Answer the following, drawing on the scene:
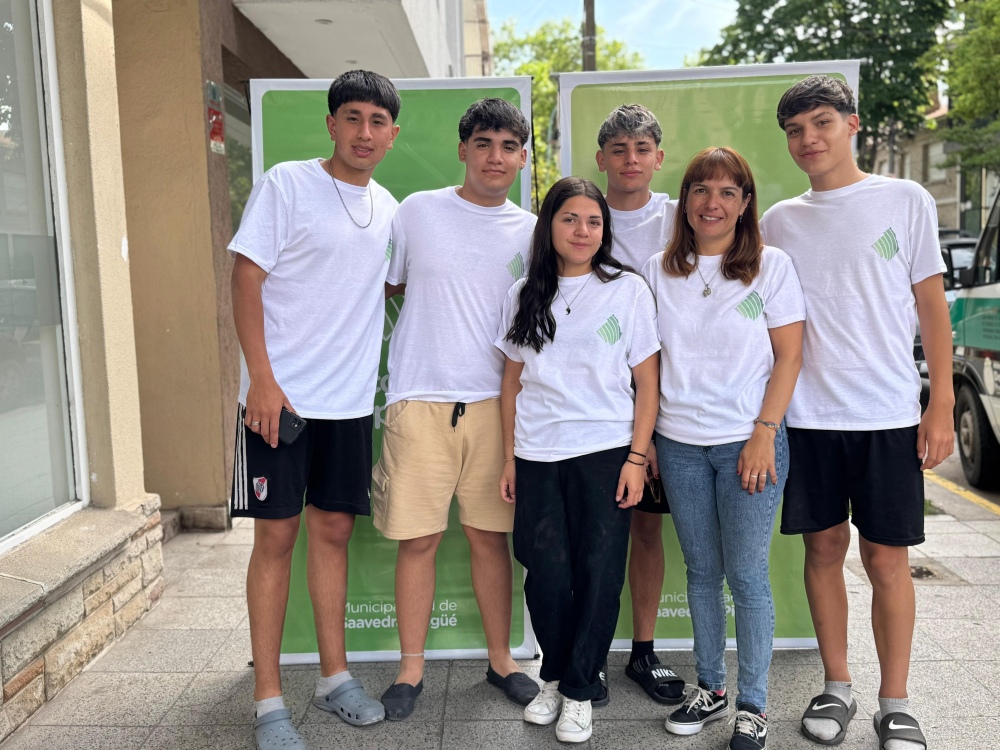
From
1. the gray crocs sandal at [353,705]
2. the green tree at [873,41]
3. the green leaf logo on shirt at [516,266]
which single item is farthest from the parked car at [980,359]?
the green tree at [873,41]

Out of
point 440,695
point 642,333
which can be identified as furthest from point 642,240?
point 440,695

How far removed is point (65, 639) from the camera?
3.36 meters

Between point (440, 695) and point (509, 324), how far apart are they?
4.68 ft

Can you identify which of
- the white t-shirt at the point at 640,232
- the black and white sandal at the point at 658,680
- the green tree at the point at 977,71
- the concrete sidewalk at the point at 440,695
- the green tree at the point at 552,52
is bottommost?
the concrete sidewalk at the point at 440,695

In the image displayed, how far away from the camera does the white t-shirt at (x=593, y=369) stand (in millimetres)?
2789

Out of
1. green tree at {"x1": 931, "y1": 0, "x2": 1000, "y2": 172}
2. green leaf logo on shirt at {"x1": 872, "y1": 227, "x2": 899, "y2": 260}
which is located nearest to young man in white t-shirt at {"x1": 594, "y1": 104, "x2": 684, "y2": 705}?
green leaf logo on shirt at {"x1": 872, "y1": 227, "x2": 899, "y2": 260}

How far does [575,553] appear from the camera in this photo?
289 centimetres

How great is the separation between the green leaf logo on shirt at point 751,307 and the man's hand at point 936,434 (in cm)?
59

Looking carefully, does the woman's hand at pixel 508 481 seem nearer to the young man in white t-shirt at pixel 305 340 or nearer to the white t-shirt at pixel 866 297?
the young man in white t-shirt at pixel 305 340

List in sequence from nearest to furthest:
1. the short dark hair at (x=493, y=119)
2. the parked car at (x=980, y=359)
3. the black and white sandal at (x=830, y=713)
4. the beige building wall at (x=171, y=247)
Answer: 1. the black and white sandal at (x=830, y=713)
2. the short dark hair at (x=493, y=119)
3. the beige building wall at (x=171, y=247)
4. the parked car at (x=980, y=359)

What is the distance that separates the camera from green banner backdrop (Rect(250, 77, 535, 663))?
3.39 metres

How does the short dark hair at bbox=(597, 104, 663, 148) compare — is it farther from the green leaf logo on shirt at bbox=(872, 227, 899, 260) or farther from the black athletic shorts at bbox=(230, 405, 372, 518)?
the black athletic shorts at bbox=(230, 405, 372, 518)

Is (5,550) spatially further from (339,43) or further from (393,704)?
(339,43)

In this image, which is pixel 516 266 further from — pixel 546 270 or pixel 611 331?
pixel 611 331
